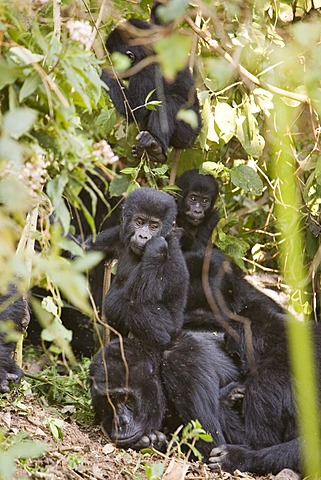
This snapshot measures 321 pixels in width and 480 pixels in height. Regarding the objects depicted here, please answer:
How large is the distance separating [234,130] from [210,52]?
0.87 meters

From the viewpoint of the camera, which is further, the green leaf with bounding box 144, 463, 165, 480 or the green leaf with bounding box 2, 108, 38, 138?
the green leaf with bounding box 144, 463, 165, 480

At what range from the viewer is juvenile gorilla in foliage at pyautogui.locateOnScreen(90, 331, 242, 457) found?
4801mm

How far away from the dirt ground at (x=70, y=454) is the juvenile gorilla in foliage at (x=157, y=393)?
0.17 m

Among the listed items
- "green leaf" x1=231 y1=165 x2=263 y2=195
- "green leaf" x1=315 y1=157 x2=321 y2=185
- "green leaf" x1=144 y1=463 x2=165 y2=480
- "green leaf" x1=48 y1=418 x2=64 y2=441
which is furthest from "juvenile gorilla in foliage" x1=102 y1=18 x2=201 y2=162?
"green leaf" x1=144 y1=463 x2=165 y2=480

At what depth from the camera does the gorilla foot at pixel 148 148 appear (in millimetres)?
5781

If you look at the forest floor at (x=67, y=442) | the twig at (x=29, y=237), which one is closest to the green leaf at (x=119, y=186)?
the forest floor at (x=67, y=442)

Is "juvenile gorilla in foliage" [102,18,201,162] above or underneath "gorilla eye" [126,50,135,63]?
underneath

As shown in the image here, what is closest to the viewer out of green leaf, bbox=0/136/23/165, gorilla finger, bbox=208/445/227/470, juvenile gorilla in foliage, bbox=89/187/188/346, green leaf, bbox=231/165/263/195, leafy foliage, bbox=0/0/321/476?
green leaf, bbox=0/136/23/165

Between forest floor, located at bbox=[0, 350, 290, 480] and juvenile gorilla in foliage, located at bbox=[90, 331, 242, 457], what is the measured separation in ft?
0.56

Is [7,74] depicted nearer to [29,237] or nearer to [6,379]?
[29,237]

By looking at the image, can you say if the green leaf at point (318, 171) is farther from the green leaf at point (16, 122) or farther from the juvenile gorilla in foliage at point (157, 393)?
the green leaf at point (16, 122)

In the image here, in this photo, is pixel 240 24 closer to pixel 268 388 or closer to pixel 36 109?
pixel 268 388

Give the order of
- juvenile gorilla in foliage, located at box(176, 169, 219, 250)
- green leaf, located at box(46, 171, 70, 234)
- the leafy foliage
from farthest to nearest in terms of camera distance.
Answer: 1. juvenile gorilla in foliage, located at box(176, 169, 219, 250)
2. the leafy foliage
3. green leaf, located at box(46, 171, 70, 234)

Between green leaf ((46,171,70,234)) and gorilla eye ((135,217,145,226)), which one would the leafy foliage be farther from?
gorilla eye ((135,217,145,226))
